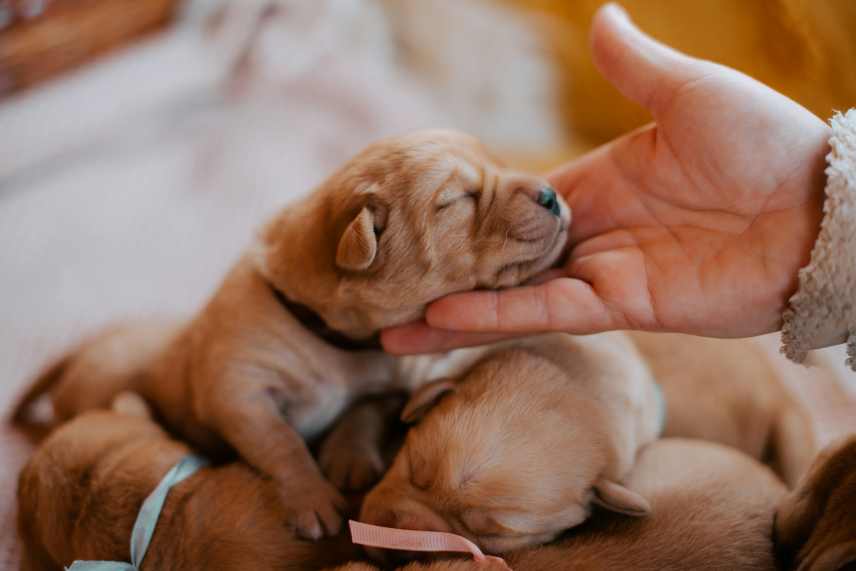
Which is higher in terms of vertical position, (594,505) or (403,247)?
(403,247)

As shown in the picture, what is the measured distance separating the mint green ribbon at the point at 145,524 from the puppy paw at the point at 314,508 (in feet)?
0.95

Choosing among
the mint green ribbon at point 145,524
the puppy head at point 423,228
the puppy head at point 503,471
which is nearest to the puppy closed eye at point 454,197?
the puppy head at point 423,228

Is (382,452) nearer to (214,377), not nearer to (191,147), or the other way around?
(214,377)

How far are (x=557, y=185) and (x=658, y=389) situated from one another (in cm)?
74

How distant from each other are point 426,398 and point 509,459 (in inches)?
11.0

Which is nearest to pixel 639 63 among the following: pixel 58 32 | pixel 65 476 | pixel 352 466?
pixel 352 466

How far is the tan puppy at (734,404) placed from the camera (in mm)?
2398

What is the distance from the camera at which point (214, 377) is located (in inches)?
84.2

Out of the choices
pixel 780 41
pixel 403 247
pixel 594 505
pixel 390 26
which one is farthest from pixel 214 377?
pixel 390 26

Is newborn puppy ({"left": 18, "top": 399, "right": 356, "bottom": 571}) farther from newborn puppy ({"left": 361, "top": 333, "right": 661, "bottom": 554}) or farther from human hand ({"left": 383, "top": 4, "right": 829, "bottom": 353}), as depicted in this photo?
human hand ({"left": 383, "top": 4, "right": 829, "bottom": 353})

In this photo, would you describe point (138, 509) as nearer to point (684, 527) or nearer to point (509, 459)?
point (509, 459)

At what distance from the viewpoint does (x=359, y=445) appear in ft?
7.06

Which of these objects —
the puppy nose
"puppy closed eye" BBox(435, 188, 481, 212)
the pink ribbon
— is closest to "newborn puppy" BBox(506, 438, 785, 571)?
the pink ribbon

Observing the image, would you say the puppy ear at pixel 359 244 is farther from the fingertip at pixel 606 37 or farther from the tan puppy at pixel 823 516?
the tan puppy at pixel 823 516
